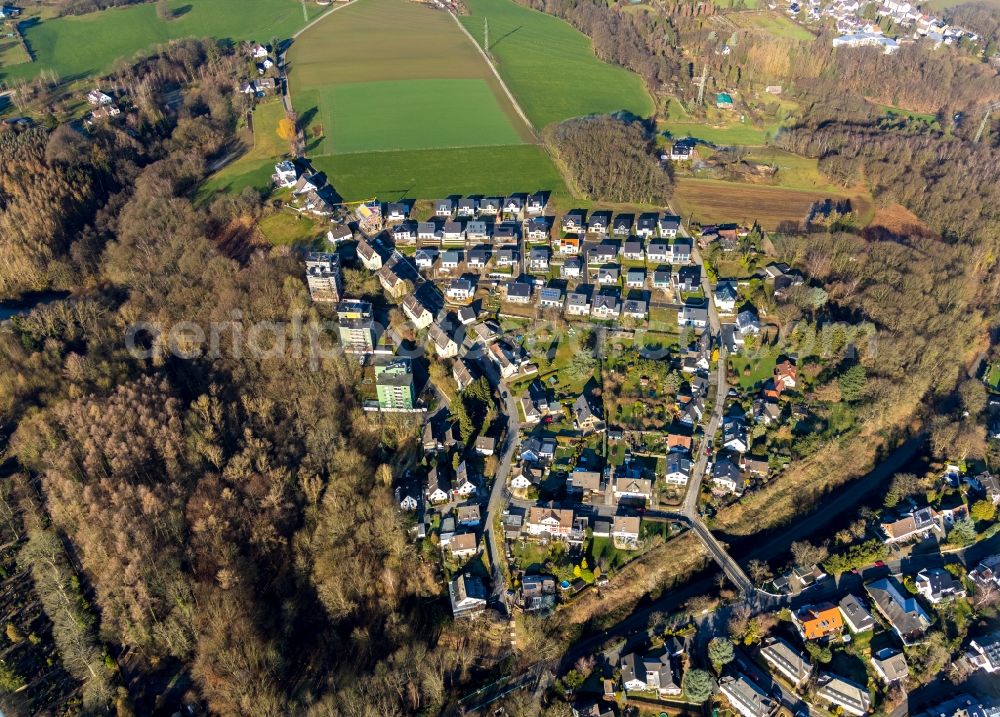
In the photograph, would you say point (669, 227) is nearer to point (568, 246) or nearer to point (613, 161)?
point (568, 246)

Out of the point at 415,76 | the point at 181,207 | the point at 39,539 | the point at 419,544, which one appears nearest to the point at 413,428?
the point at 419,544

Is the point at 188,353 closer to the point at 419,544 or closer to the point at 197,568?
the point at 197,568

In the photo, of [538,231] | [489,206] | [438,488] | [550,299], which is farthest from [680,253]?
[438,488]

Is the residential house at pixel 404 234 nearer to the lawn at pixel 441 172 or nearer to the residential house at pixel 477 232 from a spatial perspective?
the residential house at pixel 477 232

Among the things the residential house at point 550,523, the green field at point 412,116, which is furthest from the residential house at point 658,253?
the residential house at point 550,523

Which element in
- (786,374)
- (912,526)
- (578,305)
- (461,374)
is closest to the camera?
(912,526)
